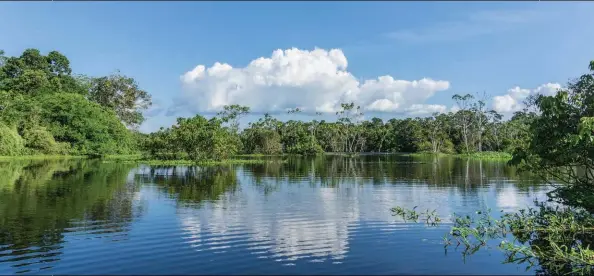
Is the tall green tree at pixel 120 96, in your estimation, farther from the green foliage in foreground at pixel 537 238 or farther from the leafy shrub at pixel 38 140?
the green foliage in foreground at pixel 537 238

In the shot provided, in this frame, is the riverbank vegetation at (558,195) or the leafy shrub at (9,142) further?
the leafy shrub at (9,142)

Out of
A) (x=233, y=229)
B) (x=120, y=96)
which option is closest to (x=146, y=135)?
(x=120, y=96)

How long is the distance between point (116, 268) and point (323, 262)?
16.8 feet

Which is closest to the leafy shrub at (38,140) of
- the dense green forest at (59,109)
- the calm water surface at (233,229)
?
the dense green forest at (59,109)

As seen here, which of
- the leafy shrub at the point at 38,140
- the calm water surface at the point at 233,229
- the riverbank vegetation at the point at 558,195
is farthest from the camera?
the leafy shrub at the point at 38,140

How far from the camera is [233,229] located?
51.8 ft

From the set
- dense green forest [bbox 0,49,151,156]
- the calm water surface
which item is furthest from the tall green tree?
the calm water surface

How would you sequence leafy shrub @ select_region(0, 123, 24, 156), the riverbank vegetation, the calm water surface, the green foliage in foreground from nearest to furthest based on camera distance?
1. the calm water surface
2. the green foliage in foreground
3. the riverbank vegetation
4. leafy shrub @ select_region(0, 123, 24, 156)

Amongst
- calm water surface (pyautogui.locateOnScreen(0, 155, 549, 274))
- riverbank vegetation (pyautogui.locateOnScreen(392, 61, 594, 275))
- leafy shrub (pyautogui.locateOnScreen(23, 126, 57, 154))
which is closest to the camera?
calm water surface (pyautogui.locateOnScreen(0, 155, 549, 274))

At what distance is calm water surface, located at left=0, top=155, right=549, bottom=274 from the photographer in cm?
1160

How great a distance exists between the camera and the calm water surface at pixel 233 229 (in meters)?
11.6

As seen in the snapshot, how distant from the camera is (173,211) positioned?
1939cm

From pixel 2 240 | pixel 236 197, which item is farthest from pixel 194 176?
pixel 2 240

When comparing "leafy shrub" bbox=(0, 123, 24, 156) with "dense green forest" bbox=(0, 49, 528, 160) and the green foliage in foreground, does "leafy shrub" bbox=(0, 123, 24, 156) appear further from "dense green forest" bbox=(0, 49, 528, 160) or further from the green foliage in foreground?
the green foliage in foreground
